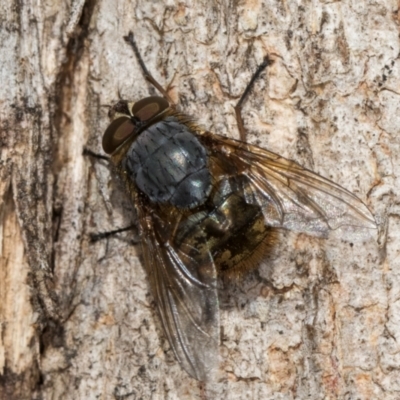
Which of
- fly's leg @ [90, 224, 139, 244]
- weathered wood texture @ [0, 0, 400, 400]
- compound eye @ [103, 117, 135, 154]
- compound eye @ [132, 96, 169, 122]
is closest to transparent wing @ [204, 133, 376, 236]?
weathered wood texture @ [0, 0, 400, 400]

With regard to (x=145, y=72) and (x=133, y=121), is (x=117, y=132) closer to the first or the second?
(x=133, y=121)

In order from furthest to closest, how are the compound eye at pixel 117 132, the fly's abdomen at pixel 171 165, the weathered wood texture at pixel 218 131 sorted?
the compound eye at pixel 117 132
the fly's abdomen at pixel 171 165
the weathered wood texture at pixel 218 131

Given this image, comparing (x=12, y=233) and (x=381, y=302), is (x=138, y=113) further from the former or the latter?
(x=381, y=302)

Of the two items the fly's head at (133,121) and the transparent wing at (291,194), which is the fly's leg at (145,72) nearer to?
the fly's head at (133,121)

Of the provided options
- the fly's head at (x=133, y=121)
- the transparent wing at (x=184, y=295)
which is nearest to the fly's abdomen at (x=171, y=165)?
the fly's head at (x=133, y=121)

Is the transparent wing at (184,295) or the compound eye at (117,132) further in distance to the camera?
the compound eye at (117,132)
